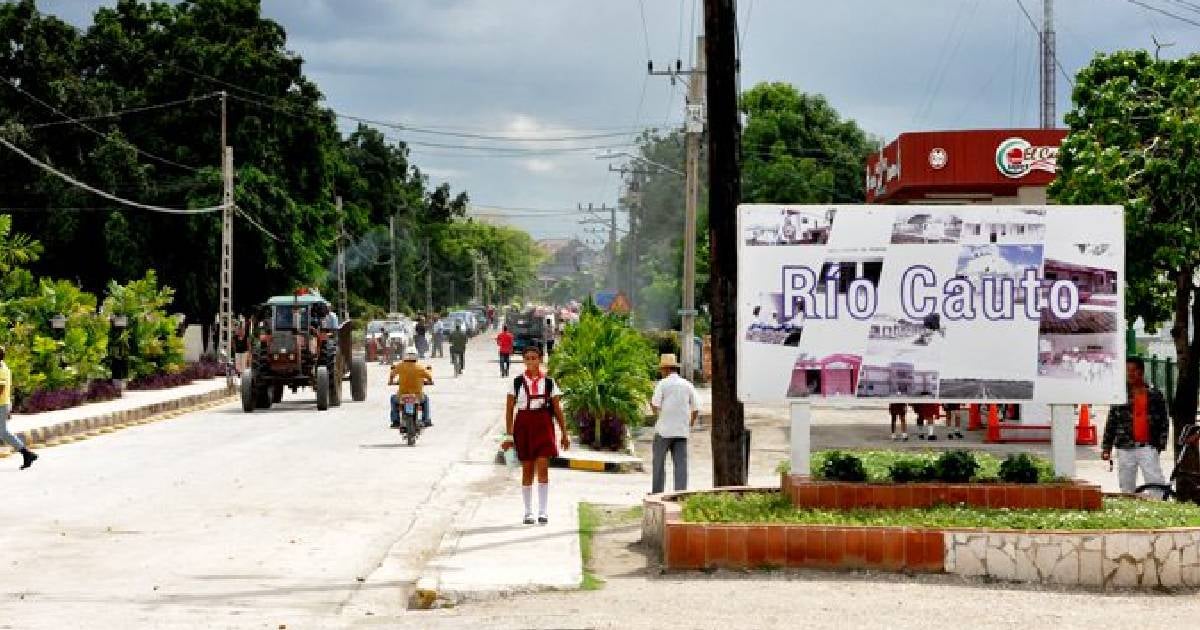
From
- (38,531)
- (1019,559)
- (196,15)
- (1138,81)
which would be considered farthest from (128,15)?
(1019,559)

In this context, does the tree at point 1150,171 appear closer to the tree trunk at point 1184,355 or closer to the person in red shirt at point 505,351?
the tree trunk at point 1184,355

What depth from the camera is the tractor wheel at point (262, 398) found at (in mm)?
36028

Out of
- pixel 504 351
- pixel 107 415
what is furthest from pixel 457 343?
pixel 107 415

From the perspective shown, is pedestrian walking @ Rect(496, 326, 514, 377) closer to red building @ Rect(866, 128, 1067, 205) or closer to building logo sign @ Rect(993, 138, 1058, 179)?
red building @ Rect(866, 128, 1067, 205)

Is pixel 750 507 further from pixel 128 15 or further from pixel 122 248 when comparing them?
pixel 128 15

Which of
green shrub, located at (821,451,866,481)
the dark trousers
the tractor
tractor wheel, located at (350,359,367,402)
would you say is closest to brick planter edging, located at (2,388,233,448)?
the tractor

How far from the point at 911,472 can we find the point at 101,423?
69.8 feet

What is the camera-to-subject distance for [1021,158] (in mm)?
34844

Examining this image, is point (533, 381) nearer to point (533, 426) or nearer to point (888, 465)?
point (533, 426)

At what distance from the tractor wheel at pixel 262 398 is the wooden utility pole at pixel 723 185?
72.9ft

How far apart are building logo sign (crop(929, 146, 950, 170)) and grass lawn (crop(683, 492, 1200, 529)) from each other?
2267 centimetres

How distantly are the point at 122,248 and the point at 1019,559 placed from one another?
5077 cm

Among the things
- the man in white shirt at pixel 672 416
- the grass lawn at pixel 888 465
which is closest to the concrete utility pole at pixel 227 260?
the man in white shirt at pixel 672 416

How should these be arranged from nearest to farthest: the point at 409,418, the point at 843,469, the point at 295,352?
the point at 843,469, the point at 409,418, the point at 295,352
